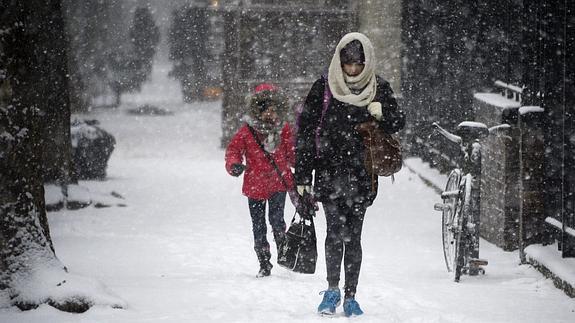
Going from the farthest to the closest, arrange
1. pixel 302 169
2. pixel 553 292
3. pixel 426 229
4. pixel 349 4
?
pixel 349 4 < pixel 426 229 < pixel 553 292 < pixel 302 169

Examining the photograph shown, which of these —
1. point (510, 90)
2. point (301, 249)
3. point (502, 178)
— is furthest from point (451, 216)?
point (510, 90)

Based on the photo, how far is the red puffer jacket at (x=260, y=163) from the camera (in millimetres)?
7352

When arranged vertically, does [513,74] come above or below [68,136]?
above

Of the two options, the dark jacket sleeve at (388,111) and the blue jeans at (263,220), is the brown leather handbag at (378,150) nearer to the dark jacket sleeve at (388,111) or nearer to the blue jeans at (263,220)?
the dark jacket sleeve at (388,111)

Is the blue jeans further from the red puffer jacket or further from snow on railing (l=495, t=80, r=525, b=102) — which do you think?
snow on railing (l=495, t=80, r=525, b=102)

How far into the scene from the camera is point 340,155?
5.93 metres

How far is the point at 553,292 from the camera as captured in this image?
6855 mm

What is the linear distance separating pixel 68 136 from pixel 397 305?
760 centimetres

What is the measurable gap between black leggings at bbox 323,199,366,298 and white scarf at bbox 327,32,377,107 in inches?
27.7

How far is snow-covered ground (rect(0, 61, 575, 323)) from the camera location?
6.11m

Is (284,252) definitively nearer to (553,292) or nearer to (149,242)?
(553,292)

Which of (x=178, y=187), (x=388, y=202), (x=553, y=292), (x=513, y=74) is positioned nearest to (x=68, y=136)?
(x=178, y=187)

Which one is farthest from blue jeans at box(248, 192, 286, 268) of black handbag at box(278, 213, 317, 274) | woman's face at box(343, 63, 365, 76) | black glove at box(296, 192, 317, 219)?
woman's face at box(343, 63, 365, 76)

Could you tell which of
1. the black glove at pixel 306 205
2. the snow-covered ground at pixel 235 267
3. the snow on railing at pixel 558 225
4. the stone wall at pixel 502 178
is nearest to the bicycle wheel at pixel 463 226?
the snow-covered ground at pixel 235 267
